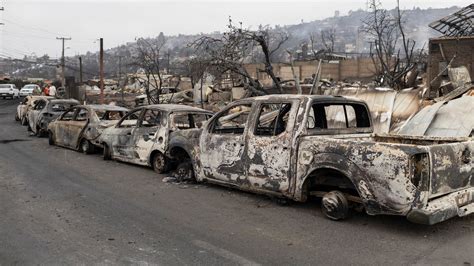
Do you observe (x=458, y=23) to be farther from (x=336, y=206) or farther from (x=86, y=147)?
(x=336, y=206)

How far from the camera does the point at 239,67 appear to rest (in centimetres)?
1536

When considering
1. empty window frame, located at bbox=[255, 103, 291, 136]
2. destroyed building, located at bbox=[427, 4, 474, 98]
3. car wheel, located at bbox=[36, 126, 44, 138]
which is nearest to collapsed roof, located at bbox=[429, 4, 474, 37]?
destroyed building, located at bbox=[427, 4, 474, 98]

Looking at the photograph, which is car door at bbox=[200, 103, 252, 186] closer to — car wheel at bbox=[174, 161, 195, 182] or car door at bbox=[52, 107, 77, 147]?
car wheel at bbox=[174, 161, 195, 182]

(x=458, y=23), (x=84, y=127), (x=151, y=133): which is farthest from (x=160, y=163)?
(x=458, y=23)

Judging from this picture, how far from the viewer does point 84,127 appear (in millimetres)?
12461

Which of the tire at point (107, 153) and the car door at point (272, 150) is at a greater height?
the car door at point (272, 150)

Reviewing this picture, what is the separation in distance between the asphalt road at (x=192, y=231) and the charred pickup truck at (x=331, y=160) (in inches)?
12.0

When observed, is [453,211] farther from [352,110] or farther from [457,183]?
[352,110]

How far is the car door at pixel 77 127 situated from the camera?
12.5 m

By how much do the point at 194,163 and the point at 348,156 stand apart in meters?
3.26

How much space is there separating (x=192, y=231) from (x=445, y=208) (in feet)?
9.59

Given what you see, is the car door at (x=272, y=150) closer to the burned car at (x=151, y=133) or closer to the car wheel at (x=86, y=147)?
the burned car at (x=151, y=133)

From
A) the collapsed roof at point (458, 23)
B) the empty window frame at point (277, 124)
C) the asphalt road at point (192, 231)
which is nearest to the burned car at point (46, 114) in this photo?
the asphalt road at point (192, 231)

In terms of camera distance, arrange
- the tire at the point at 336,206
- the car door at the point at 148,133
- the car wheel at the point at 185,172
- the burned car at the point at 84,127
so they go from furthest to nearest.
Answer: the burned car at the point at 84,127, the car door at the point at 148,133, the car wheel at the point at 185,172, the tire at the point at 336,206
